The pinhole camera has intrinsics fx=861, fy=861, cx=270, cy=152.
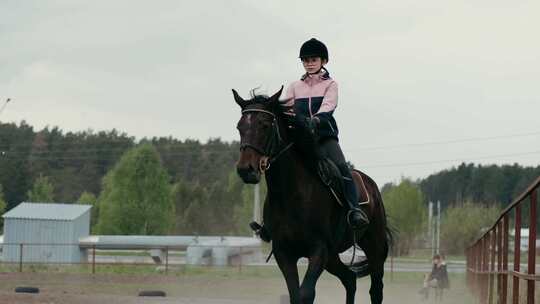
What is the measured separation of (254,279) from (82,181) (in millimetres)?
95370

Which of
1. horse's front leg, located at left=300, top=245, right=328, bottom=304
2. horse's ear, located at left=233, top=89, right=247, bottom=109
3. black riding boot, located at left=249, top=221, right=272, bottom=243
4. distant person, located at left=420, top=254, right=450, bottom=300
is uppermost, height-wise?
horse's ear, located at left=233, top=89, right=247, bottom=109

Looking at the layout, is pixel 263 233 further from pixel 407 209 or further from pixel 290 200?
pixel 407 209

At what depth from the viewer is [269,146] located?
7.51m

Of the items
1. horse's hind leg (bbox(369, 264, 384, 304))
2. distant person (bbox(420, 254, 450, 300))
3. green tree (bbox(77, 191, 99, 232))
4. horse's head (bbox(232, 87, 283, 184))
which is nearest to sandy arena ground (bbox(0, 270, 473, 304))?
distant person (bbox(420, 254, 450, 300))

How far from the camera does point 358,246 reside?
10000 millimetres

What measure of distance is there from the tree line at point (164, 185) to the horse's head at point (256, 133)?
4709cm

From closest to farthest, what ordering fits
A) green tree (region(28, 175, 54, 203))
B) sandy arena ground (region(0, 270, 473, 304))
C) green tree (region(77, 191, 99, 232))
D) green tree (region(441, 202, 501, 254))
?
sandy arena ground (region(0, 270, 473, 304)), green tree (region(441, 202, 501, 254)), green tree (region(28, 175, 54, 203)), green tree (region(77, 191, 99, 232))

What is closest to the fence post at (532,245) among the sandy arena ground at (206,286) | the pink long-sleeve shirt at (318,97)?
the pink long-sleeve shirt at (318,97)

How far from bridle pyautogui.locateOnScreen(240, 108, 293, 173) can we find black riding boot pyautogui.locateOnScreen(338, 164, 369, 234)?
0.96 metres

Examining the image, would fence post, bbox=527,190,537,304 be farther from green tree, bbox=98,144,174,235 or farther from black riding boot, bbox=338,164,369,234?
green tree, bbox=98,144,174,235

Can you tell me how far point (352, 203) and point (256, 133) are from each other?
66.7 inches

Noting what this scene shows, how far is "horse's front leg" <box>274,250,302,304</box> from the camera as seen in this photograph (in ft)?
26.0

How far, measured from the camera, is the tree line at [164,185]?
8700cm

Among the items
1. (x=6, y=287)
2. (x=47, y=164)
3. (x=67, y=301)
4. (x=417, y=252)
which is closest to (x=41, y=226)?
(x=6, y=287)
